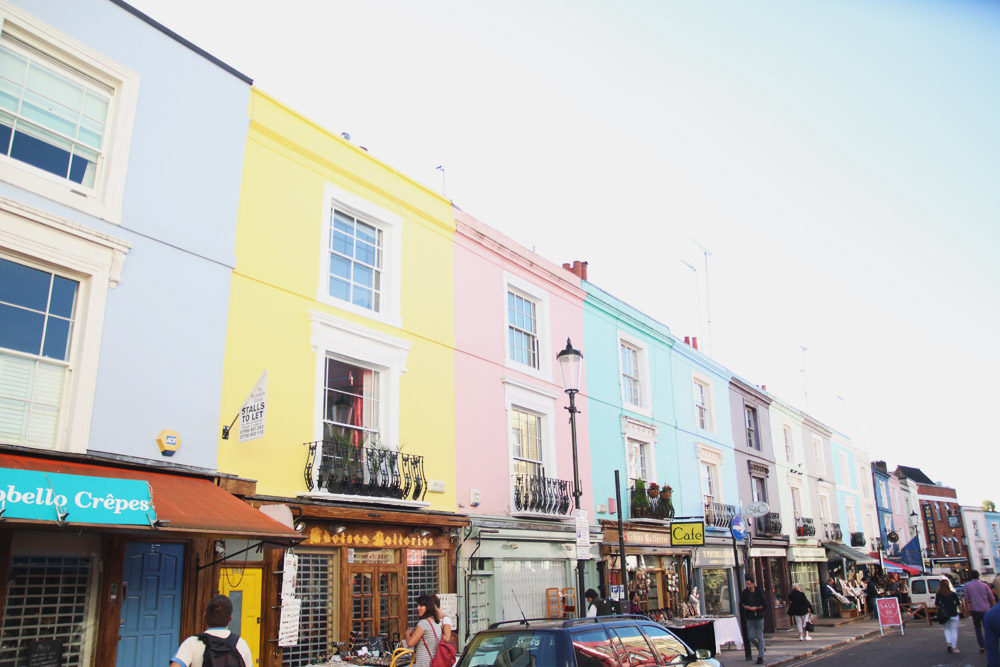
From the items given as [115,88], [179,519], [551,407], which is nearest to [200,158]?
[115,88]

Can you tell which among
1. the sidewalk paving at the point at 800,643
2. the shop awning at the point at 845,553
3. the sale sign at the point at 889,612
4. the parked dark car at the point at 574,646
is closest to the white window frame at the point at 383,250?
the parked dark car at the point at 574,646

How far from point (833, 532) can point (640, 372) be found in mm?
17672

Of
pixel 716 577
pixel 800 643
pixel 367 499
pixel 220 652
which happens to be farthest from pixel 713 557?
pixel 220 652

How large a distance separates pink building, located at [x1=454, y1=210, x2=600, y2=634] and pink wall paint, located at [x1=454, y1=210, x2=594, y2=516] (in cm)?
2

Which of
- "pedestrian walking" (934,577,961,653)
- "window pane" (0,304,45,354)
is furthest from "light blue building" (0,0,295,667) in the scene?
"pedestrian walking" (934,577,961,653)

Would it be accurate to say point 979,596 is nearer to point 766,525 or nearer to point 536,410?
point 536,410

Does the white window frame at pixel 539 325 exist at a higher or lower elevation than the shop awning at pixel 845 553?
higher

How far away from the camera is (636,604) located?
1817 cm

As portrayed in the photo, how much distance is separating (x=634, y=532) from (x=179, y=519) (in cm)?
1308

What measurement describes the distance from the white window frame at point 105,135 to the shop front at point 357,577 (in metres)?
4.81

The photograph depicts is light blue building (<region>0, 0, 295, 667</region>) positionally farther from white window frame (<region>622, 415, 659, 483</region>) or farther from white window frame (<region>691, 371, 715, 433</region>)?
white window frame (<region>691, 371, 715, 433</region>)

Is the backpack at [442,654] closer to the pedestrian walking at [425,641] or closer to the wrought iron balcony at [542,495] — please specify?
the pedestrian walking at [425,641]

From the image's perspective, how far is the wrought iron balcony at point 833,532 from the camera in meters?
33.7

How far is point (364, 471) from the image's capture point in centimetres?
1234
